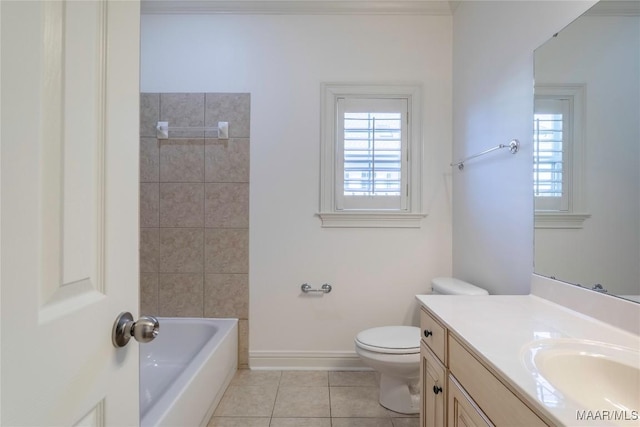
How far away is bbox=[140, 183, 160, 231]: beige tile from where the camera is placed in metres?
2.22

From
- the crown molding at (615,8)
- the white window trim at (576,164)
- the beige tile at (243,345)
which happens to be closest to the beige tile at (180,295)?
the beige tile at (243,345)

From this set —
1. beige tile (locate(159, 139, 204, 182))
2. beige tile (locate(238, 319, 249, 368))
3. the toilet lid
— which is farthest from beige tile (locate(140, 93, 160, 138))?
the toilet lid

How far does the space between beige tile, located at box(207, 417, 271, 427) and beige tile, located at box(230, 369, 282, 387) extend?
13.2 inches

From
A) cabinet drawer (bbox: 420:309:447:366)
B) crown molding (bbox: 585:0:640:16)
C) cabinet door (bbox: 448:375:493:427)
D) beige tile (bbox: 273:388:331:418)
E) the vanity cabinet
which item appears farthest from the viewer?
beige tile (bbox: 273:388:331:418)

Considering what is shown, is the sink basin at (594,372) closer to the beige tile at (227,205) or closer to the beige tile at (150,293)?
the beige tile at (227,205)

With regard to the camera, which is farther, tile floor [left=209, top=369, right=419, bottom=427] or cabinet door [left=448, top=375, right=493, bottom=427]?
tile floor [left=209, top=369, right=419, bottom=427]

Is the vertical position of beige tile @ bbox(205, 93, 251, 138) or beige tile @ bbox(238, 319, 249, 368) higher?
beige tile @ bbox(205, 93, 251, 138)

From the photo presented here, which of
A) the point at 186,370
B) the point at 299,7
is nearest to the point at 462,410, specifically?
the point at 186,370

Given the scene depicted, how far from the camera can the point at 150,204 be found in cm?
222

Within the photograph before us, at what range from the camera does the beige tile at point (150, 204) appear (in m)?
2.22

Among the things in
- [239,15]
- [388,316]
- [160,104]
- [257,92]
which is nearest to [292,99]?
[257,92]
